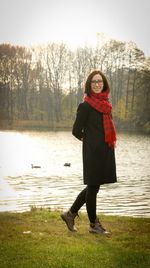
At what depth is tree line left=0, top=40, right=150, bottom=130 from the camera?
2456 cm

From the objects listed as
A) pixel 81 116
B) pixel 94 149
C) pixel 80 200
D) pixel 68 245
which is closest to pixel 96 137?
pixel 94 149

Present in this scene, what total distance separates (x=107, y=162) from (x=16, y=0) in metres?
7.57

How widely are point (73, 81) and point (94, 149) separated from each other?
22.9m

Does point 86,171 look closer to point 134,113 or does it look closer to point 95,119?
point 95,119

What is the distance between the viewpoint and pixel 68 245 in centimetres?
397

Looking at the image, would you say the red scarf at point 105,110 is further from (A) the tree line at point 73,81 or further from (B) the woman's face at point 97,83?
(A) the tree line at point 73,81

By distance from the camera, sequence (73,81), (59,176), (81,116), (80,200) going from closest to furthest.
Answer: (81,116) < (80,200) < (59,176) < (73,81)

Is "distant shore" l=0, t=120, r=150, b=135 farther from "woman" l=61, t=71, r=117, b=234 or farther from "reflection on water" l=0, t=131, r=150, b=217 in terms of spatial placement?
"woman" l=61, t=71, r=117, b=234

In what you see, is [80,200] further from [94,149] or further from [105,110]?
[105,110]

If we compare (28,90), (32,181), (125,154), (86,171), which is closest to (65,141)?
(28,90)

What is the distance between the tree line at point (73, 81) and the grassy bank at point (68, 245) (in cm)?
1673

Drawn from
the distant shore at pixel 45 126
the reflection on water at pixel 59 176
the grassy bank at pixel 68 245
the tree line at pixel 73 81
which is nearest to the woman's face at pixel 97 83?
the grassy bank at pixel 68 245

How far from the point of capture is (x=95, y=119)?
4.43 metres

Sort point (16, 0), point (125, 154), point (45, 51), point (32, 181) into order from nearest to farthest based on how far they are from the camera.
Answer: point (16, 0) → point (32, 181) → point (125, 154) → point (45, 51)
